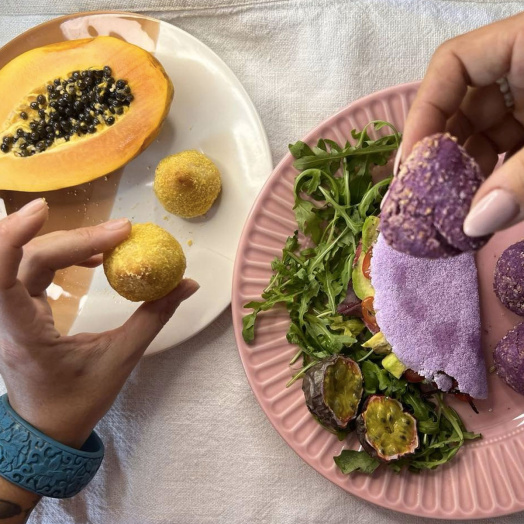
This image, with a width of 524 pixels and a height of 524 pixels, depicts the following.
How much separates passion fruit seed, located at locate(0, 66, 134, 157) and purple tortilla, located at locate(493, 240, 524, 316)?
716 millimetres

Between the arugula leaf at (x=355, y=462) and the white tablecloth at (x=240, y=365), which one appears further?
the white tablecloth at (x=240, y=365)

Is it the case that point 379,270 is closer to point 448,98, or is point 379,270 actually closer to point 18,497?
point 448,98

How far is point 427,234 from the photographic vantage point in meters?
0.62

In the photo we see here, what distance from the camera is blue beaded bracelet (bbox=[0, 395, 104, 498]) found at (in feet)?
2.94

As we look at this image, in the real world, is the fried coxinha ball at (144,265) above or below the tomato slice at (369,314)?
above

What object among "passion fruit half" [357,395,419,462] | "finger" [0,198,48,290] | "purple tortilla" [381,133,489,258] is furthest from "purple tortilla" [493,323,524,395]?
"finger" [0,198,48,290]

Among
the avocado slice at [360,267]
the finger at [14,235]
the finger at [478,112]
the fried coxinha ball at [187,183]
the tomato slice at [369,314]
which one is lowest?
the tomato slice at [369,314]

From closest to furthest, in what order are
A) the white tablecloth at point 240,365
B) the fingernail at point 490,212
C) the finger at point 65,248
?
the fingernail at point 490,212
the finger at point 65,248
the white tablecloth at point 240,365

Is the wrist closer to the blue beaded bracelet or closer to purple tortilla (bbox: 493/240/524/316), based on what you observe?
the blue beaded bracelet

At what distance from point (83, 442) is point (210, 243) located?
1.37 feet

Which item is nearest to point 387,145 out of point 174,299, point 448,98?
point 448,98

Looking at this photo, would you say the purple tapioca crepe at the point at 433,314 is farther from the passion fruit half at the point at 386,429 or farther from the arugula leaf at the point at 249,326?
the arugula leaf at the point at 249,326

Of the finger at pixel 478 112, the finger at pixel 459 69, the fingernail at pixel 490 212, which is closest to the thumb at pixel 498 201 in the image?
the fingernail at pixel 490 212

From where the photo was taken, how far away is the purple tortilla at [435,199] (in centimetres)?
61
